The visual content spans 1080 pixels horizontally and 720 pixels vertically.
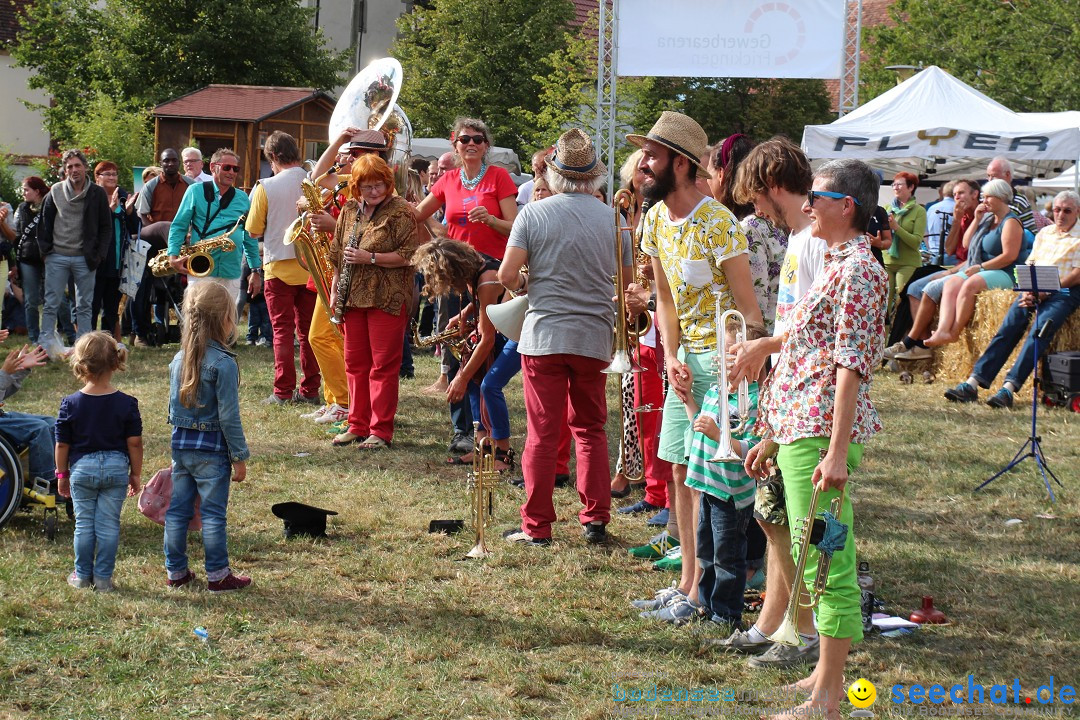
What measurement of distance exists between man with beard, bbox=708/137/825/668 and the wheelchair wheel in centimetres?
357

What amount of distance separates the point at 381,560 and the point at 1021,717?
10.0ft

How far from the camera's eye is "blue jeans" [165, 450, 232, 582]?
527 cm

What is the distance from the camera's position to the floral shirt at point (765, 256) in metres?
5.32

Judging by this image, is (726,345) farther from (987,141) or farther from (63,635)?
(987,141)

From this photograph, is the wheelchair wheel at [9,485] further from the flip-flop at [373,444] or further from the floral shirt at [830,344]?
the floral shirt at [830,344]

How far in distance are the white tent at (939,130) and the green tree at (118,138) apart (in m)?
15.3

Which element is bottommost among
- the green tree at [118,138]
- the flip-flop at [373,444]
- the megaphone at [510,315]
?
the flip-flop at [373,444]

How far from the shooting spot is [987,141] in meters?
14.1

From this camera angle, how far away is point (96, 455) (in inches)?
208

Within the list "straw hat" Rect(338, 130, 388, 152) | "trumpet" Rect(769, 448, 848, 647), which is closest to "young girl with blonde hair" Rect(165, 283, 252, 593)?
"trumpet" Rect(769, 448, 848, 647)

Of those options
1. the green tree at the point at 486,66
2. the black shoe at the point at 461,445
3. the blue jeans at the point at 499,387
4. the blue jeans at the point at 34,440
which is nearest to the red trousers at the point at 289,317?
the black shoe at the point at 461,445

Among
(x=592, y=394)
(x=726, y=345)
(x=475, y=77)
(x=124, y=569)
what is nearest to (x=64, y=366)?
(x=124, y=569)

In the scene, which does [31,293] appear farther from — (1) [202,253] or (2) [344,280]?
(2) [344,280]

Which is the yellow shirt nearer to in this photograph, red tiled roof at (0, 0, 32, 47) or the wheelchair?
the wheelchair
